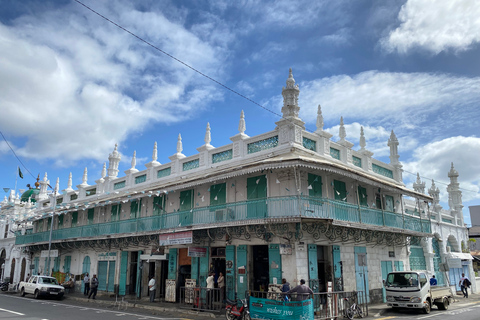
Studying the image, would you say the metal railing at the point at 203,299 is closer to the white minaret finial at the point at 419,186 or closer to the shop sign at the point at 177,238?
the shop sign at the point at 177,238

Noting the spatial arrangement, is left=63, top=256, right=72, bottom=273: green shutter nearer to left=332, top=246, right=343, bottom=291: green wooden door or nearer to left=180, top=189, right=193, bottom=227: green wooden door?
left=180, top=189, right=193, bottom=227: green wooden door

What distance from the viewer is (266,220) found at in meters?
14.1

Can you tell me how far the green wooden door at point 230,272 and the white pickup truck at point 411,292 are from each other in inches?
266

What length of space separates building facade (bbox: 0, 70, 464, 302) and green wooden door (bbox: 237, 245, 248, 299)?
0.18 feet

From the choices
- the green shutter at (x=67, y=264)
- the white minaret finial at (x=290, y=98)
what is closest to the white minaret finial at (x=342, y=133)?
the white minaret finial at (x=290, y=98)

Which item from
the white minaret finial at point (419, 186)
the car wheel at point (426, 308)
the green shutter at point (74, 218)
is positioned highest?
the white minaret finial at point (419, 186)

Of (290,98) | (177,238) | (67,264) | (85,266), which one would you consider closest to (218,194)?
(177,238)

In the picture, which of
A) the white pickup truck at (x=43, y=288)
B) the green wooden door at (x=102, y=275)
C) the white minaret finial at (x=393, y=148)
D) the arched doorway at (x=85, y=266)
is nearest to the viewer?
the white pickup truck at (x=43, y=288)

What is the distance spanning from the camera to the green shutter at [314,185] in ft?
53.2

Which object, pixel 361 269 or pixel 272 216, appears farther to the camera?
pixel 361 269

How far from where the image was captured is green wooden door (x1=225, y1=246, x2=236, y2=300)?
16.2 metres

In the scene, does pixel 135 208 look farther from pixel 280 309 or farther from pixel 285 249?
pixel 280 309

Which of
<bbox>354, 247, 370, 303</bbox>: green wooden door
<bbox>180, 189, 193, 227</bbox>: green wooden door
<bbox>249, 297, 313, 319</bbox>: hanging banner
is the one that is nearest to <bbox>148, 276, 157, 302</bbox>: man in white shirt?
<bbox>180, 189, 193, 227</bbox>: green wooden door

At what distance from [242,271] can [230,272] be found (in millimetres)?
712
